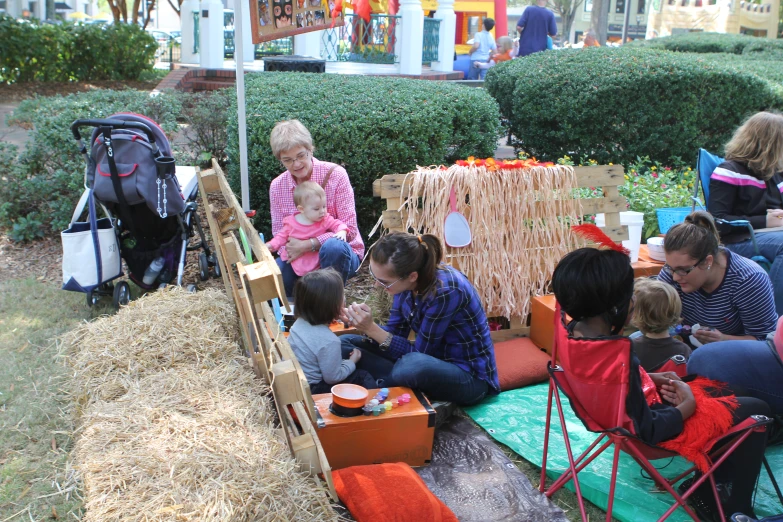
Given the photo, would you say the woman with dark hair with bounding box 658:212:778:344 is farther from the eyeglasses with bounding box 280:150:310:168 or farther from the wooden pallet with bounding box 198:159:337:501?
the eyeglasses with bounding box 280:150:310:168

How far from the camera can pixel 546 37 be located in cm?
1513

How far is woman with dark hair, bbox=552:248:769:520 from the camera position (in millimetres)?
2773

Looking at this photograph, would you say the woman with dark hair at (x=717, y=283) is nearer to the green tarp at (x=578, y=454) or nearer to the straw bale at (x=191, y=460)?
the green tarp at (x=578, y=454)

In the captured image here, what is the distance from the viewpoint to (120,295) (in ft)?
16.8

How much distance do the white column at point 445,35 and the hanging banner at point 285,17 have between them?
9.96 metres

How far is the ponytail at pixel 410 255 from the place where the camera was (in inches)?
141

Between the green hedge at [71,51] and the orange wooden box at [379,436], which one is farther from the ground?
the green hedge at [71,51]

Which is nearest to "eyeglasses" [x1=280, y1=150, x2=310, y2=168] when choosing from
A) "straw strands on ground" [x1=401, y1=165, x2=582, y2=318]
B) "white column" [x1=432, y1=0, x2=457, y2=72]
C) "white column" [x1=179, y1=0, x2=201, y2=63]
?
"straw strands on ground" [x1=401, y1=165, x2=582, y2=318]

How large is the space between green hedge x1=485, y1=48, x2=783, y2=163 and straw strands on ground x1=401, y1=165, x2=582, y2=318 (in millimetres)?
4081

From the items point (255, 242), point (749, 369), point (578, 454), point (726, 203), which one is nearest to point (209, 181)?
point (255, 242)

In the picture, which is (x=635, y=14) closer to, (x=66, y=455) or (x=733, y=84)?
(x=733, y=84)

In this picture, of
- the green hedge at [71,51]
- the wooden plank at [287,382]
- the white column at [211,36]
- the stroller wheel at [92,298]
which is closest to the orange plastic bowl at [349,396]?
the wooden plank at [287,382]

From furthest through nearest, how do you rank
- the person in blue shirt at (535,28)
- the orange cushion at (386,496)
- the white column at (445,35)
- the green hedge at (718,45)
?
the green hedge at (718,45)
the white column at (445,35)
the person in blue shirt at (535,28)
the orange cushion at (386,496)

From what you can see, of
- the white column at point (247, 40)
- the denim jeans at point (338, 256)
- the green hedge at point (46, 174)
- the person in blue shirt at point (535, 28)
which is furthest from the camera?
the person in blue shirt at point (535, 28)
